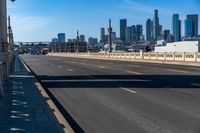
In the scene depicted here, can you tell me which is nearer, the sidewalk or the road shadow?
the sidewalk

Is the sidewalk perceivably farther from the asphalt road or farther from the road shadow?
the road shadow

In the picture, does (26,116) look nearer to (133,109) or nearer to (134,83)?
(133,109)

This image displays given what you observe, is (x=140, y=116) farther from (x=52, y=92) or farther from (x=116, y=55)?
(x=116, y=55)

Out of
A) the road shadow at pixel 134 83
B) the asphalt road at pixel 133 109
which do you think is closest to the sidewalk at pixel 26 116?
the asphalt road at pixel 133 109

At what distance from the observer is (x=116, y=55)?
91312 millimetres

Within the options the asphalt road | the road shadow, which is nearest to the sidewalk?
the asphalt road

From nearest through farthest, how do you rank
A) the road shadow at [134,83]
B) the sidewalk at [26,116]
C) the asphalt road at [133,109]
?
the sidewalk at [26,116], the asphalt road at [133,109], the road shadow at [134,83]

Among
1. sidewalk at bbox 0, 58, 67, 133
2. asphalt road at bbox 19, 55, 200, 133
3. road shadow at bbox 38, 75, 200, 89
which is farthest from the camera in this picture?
road shadow at bbox 38, 75, 200, 89

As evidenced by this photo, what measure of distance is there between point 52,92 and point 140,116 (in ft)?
28.2

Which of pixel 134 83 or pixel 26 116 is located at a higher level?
pixel 26 116

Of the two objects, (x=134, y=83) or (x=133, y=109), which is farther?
(x=134, y=83)

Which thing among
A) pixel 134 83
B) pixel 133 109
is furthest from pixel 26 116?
pixel 134 83

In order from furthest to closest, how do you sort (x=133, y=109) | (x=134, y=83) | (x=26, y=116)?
(x=134, y=83)
(x=133, y=109)
(x=26, y=116)

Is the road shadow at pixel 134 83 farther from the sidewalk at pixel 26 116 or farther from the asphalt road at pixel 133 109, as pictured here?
the sidewalk at pixel 26 116
